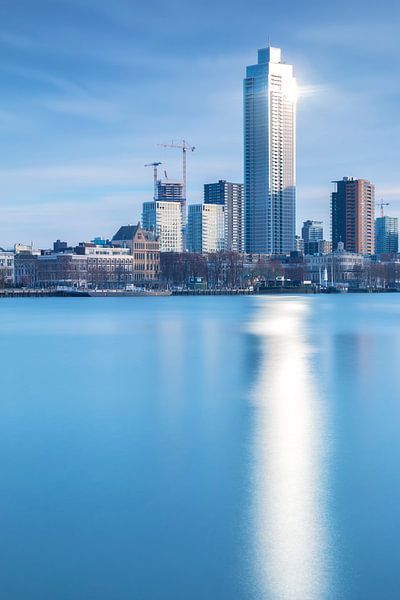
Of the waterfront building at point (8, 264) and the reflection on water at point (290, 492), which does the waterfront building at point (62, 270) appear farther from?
the reflection on water at point (290, 492)

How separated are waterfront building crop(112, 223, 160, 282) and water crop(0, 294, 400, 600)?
502 ft

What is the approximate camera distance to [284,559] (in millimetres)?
8930

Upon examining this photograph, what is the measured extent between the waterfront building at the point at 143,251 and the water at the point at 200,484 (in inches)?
6029

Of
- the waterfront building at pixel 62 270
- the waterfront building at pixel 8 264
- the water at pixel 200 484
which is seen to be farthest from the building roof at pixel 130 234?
the water at pixel 200 484

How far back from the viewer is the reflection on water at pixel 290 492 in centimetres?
852

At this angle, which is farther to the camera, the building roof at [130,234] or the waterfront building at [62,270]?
the building roof at [130,234]

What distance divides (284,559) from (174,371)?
17.3 m

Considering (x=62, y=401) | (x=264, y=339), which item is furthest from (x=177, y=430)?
(x=264, y=339)

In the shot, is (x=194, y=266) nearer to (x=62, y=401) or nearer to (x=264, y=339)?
(x=264, y=339)

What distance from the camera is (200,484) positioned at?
11930 mm

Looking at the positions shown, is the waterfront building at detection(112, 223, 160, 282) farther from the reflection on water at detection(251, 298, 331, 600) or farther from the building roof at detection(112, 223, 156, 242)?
the reflection on water at detection(251, 298, 331, 600)

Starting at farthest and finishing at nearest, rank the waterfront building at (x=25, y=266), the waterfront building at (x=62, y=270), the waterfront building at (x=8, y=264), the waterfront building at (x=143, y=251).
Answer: the waterfront building at (x=143, y=251) → the waterfront building at (x=25, y=266) → the waterfront building at (x=8, y=264) → the waterfront building at (x=62, y=270)

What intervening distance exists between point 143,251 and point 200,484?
16960cm

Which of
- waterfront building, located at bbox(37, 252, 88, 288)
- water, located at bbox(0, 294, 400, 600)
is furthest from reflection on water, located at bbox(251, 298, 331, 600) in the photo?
waterfront building, located at bbox(37, 252, 88, 288)
